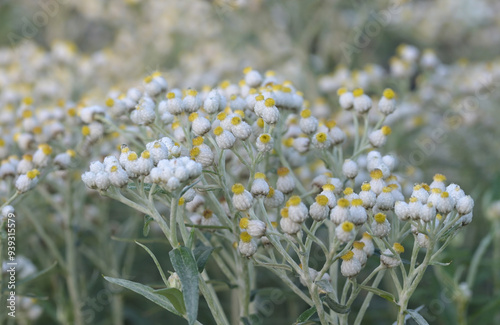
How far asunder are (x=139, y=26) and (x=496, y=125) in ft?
8.24

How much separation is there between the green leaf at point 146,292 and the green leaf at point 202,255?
103mm

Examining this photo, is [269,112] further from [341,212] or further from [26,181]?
[26,181]

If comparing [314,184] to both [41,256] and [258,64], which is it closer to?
[41,256]

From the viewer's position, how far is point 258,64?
12.0 ft

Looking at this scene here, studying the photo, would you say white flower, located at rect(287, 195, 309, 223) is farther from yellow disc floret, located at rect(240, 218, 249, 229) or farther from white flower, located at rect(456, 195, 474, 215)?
white flower, located at rect(456, 195, 474, 215)

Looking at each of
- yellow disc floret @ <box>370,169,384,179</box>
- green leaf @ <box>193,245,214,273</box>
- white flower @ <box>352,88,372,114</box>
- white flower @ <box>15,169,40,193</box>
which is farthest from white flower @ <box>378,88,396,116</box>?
white flower @ <box>15,169,40,193</box>

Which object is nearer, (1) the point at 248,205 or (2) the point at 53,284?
(1) the point at 248,205

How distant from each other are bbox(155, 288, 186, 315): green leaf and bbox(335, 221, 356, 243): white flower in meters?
0.36

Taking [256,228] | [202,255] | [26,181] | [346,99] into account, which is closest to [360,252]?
[256,228]

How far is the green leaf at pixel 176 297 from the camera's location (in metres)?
1.15

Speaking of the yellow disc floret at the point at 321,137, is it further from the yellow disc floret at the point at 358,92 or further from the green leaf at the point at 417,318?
the green leaf at the point at 417,318

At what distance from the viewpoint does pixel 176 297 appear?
1179mm

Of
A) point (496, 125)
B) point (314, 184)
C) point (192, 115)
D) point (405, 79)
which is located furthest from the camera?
point (496, 125)

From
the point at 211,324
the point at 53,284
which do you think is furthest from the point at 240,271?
the point at 53,284
